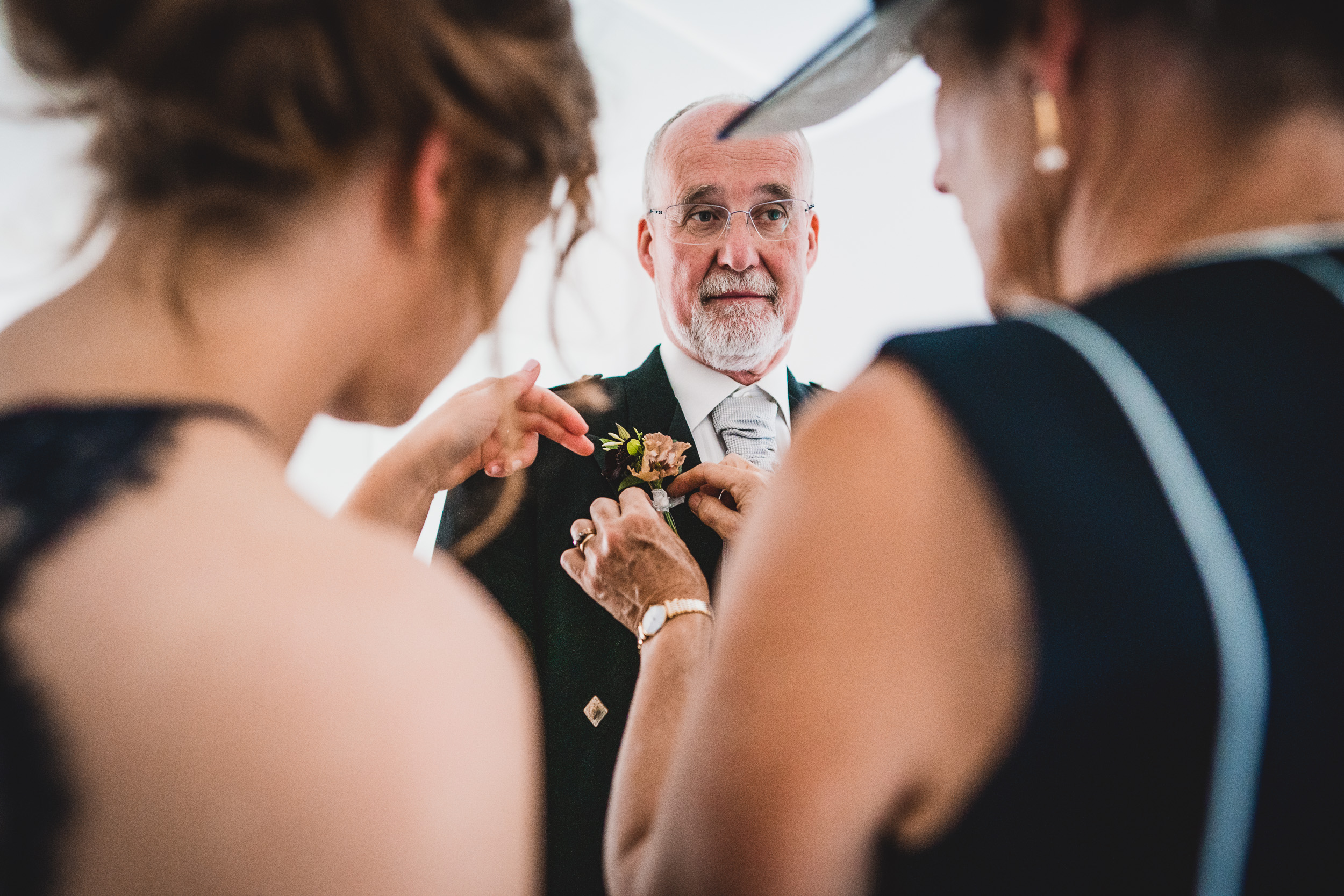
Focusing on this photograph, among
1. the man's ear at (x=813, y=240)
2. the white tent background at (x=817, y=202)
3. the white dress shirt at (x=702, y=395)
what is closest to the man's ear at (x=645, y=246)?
the white tent background at (x=817, y=202)

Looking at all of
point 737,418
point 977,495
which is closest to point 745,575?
point 977,495

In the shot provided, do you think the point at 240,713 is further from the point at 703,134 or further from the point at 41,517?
the point at 703,134

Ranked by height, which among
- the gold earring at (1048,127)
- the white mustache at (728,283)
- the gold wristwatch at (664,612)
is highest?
the white mustache at (728,283)

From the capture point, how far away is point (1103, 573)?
1.87 feet

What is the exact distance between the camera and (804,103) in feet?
3.68

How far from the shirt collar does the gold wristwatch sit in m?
0.88

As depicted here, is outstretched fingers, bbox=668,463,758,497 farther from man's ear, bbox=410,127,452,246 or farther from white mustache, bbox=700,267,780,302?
man's ear, bbox=410,127,452,246

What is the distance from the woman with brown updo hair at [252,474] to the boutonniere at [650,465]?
1.18 meters

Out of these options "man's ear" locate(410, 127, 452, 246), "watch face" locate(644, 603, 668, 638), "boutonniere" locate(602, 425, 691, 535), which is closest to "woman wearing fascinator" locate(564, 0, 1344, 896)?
"man's ear" locate(410, 127, 452, 246)

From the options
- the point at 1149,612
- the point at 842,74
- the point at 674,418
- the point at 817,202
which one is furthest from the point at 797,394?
the point at 817,202

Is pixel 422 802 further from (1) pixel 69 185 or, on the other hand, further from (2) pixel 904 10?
(2) pixel 904 10

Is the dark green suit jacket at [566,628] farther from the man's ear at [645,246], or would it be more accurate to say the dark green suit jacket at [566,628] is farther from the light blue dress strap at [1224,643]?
the light blue dress strap at [1224,643]

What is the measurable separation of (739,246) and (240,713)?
7.30 ft

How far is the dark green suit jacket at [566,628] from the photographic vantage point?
1797 mm
